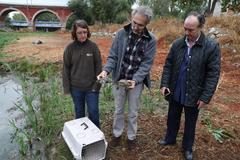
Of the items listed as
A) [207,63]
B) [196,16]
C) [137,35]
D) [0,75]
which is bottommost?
[0,75]

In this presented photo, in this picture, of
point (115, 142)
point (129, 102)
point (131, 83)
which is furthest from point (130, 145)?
point (131, 83)

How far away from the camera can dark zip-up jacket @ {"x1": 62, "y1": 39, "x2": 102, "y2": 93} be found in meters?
3.18

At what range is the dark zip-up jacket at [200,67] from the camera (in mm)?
2797

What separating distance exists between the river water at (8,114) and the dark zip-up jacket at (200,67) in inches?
84.6

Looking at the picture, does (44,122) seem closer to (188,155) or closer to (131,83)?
(131,83)

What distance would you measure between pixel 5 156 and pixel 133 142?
154cm

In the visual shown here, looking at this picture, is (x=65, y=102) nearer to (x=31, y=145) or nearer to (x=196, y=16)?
(x=31, y=145)

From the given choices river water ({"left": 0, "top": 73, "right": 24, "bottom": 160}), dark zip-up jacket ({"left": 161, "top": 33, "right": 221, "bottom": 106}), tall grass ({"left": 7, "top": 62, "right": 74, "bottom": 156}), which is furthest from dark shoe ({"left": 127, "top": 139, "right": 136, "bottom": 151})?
river water ({"left": 0, "top": 73, "right": 24, "bottom": 160})

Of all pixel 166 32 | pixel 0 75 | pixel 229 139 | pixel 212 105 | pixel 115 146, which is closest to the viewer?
pixel 115 146

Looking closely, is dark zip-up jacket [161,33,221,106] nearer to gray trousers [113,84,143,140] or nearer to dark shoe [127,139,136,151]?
gray trousers [113,84,143,140]

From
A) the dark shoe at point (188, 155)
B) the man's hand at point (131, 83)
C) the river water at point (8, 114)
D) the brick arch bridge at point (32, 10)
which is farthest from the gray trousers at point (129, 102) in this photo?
the brick arch bridge at point (32, 10)

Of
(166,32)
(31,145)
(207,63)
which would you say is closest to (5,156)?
(31,145)

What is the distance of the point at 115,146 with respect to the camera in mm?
3426

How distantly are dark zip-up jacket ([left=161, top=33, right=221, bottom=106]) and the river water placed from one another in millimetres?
2148
